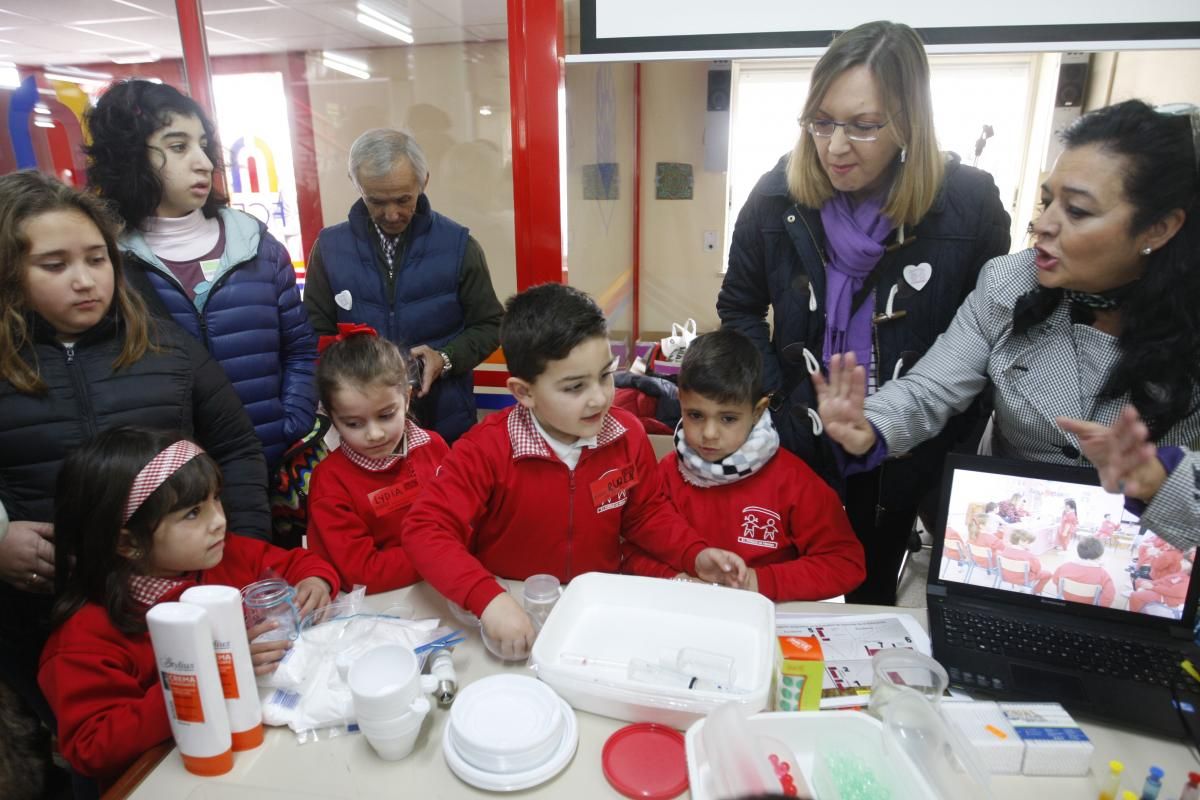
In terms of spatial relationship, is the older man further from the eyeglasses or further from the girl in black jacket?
the eyeglasses

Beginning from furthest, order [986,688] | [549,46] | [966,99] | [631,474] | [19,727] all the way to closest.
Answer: [966,99], [549,46], [631,474], [19,727], [986,688]

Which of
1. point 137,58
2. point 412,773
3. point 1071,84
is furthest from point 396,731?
point 1071,84

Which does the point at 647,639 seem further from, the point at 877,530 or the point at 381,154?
the point at 381,154

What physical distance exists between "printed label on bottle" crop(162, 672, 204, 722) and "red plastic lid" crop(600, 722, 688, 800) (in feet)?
1.76

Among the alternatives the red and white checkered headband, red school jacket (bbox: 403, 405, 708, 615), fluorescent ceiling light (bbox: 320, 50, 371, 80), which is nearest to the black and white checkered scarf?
red school jacket (bbox: 403, 405, 708, 615)

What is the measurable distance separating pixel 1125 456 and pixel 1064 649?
0.33m

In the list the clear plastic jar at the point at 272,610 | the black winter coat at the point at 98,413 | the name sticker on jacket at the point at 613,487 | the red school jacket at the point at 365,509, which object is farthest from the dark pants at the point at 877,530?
the black winter coat at the point at 98,413

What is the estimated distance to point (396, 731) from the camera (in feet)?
2.95

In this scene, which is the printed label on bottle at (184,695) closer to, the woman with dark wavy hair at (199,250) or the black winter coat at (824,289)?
the woman with dark wavy hair at (199,250)

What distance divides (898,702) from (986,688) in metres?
0.24

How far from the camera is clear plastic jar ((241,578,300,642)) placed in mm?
1110

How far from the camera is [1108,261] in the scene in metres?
1.13

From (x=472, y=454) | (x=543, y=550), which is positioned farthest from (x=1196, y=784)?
(x=472, y=454)

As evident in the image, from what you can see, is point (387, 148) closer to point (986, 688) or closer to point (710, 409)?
point (710, 409)
